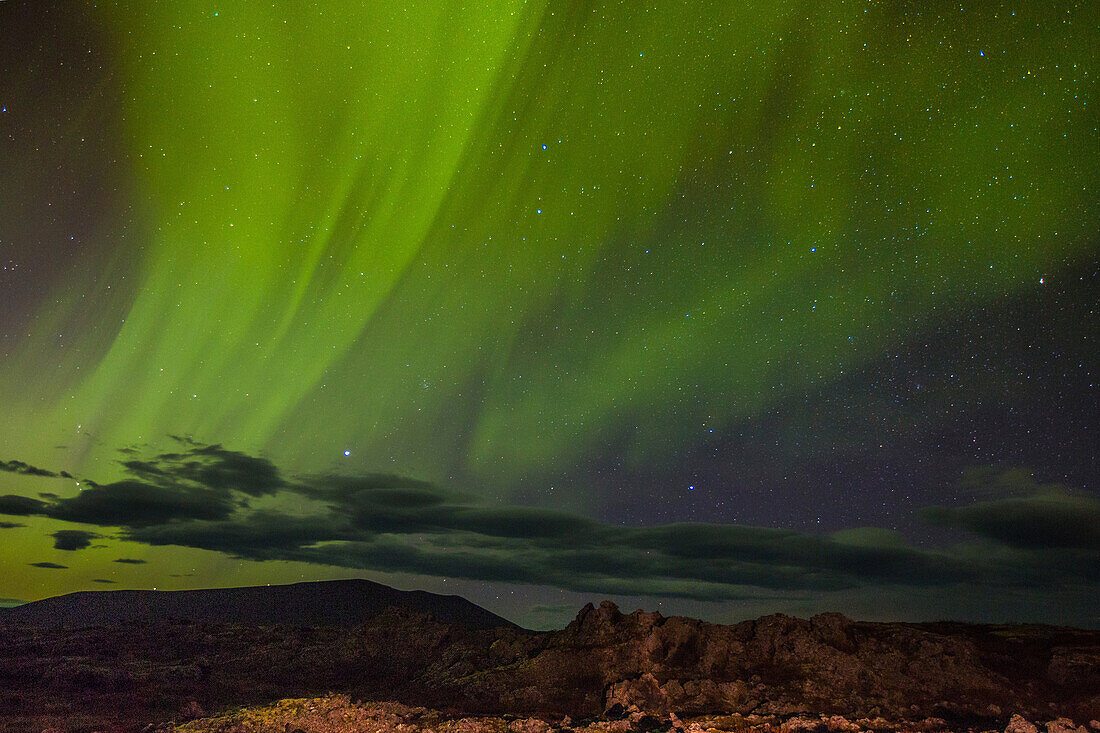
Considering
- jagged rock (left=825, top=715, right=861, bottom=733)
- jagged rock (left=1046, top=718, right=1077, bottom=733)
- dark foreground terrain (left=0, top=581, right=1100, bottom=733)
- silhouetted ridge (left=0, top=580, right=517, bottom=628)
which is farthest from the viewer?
silhouetted ridge (left=0, top=580, right=517, bottom=628)

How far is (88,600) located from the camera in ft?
123

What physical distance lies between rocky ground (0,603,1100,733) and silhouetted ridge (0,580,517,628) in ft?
49.2

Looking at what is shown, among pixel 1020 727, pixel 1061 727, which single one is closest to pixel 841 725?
pixel 1020 727

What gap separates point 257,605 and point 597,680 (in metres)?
29.2

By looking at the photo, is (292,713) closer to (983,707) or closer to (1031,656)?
(983,707)

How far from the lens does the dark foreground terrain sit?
10.1m

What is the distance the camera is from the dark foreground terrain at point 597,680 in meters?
10.1

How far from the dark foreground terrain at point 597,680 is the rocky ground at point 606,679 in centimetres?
4

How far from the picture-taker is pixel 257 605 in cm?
3653

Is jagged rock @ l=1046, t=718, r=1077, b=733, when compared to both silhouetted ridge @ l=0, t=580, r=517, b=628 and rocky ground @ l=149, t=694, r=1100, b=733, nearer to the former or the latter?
rocky ground @ l=149, t=694, r=1100, b=733

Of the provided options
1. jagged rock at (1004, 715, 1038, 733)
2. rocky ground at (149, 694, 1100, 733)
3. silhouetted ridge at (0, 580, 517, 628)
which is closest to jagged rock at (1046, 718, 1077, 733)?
rocky ground at (149, 694, 1100, 733)

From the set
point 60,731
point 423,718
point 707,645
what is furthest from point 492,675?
point 60,731

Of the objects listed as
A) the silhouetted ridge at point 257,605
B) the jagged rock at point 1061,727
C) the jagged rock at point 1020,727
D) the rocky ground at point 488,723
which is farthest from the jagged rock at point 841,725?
the silhouetted ridge at point 257,605

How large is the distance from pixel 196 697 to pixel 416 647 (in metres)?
4.74
